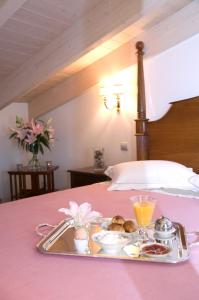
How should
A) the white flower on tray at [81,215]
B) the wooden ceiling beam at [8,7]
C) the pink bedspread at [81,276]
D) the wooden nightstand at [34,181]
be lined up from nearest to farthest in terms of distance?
the pink bedspread at [81,276], the white flower on tray at [81,215], the wooden ceiling beam at [8,7], the wooden nightstand at [34,181]

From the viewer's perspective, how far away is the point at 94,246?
107 centimetres

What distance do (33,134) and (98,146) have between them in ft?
2.52

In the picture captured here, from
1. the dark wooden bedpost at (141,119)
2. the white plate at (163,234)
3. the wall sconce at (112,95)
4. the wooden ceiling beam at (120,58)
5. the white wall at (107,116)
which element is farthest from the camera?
the wall sconce at (112,95)

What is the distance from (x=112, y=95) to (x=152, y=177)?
129cm

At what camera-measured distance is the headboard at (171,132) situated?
2539mm

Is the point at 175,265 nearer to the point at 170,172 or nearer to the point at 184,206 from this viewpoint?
the point at 184,206

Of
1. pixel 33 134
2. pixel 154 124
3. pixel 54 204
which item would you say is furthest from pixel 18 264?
pixel 33 134

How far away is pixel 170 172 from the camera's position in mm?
2162

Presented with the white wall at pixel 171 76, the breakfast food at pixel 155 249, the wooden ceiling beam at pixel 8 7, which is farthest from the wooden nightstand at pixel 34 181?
the breakfast food at pixel 155 249

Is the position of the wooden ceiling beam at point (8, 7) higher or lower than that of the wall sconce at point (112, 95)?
higher

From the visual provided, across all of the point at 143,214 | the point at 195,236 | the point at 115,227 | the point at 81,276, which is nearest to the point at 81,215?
the point at 115,227

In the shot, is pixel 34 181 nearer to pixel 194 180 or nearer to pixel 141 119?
pixel 141 119

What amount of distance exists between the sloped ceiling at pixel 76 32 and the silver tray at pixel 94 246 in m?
1.56

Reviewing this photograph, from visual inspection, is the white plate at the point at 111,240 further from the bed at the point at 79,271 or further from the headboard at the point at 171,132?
the headboard at the point at 171,132
